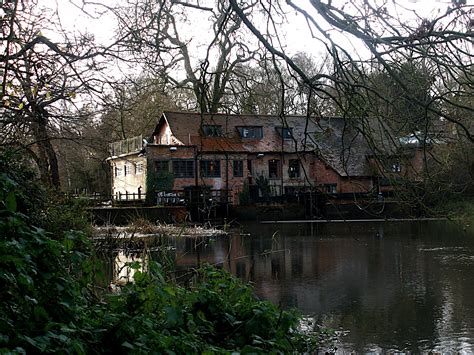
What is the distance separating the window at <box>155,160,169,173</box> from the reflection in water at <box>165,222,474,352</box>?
1283 cm

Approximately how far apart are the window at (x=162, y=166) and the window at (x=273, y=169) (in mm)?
7244

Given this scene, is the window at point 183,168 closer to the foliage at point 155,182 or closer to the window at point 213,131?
the foliage at point 155,182

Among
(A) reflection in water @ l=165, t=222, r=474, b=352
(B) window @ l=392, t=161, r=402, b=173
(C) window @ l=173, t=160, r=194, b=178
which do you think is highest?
A: (C) window @ l=173, t=160, r=194, b=178

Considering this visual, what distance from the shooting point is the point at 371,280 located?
1432 centimetres

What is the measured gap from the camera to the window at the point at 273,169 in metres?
40.7

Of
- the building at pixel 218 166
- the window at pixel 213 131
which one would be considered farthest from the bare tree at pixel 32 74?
the building at pixel 218 166

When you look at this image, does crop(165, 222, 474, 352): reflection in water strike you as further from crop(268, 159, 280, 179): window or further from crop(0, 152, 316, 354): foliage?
crop(268, 159, 280, 179): window

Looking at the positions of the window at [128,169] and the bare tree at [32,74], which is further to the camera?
the window at [128,169]

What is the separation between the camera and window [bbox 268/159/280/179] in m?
40.7

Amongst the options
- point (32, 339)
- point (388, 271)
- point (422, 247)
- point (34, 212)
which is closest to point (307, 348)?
point (34, 212)

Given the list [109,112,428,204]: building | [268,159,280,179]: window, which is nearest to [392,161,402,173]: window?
[109,112,428,204]: building

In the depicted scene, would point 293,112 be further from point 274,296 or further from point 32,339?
point 274,296

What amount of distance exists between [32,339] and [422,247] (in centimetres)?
1880

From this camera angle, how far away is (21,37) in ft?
23.5
